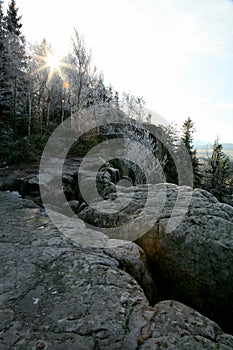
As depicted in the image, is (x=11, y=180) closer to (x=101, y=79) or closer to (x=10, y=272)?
(x=10, y=272)

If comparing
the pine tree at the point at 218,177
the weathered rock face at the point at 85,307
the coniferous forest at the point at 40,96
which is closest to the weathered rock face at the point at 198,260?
the weathered rock face at the point at 85,307

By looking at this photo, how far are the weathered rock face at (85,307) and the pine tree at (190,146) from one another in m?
21.5

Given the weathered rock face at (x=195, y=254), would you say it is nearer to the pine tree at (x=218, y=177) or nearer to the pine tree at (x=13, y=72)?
the pine tree at (x=218, y=177)

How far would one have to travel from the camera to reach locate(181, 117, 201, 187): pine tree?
24.5 m

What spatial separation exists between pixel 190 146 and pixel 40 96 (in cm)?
1962

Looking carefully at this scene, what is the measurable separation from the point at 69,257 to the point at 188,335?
6.91 feet

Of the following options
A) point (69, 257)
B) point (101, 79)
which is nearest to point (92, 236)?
point (69, 257)

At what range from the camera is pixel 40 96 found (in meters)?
24.2

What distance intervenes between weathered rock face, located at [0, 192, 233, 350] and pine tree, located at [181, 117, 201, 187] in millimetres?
21462

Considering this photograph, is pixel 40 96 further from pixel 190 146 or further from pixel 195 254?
pixel 195 254

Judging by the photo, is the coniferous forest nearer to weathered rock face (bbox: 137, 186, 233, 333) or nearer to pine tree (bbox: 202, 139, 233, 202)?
pine tree (bbox: 202, 139, 233, 202)

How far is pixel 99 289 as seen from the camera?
2.98m

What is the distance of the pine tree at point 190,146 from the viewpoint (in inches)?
966

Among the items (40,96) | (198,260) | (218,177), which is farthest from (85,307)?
(40,96)
